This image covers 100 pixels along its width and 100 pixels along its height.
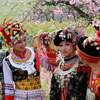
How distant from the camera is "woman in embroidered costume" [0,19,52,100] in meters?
2.32

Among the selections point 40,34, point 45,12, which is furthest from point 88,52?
point 45,12

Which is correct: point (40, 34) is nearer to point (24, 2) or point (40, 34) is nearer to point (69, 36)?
point (69, 36)

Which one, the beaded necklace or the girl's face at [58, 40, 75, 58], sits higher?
the girl's face at [58, 40, 75, 58]

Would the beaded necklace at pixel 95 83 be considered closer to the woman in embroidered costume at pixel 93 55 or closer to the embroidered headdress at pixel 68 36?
the woman in embroidered costume at pixel 93 55

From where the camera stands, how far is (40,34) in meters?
2.41

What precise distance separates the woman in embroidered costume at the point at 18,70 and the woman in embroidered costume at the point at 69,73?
12.8 inches

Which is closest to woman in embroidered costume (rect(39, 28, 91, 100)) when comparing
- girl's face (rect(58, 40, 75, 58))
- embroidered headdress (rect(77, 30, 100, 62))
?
girl's face (rect(58, 40, 75, 58))

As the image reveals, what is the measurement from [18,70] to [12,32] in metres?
0.50

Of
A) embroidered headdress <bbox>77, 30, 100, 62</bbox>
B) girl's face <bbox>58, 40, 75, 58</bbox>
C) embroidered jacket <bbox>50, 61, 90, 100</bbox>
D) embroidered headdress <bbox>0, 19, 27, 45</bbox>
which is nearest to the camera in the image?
embroidered headdress <bbox>77, 30, 100, 62</bbox>

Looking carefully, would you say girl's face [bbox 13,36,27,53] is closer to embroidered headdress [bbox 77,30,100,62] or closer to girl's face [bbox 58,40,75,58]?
girl's face [bbox 58,40,75,58]

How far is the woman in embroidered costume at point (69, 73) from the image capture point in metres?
1.95

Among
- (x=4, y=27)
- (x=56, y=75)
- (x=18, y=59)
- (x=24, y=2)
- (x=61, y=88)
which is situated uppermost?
(x=24, y=2)

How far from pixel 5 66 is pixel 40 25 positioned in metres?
5.23

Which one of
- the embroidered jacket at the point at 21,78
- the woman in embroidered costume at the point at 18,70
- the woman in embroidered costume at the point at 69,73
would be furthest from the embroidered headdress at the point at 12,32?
the woman in embroidered costume at the point at 69,73
